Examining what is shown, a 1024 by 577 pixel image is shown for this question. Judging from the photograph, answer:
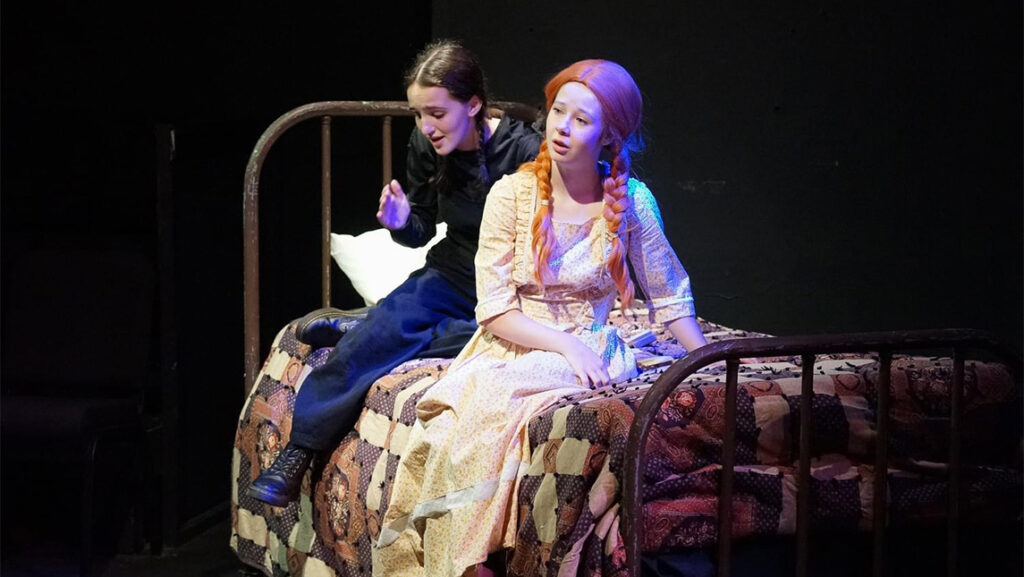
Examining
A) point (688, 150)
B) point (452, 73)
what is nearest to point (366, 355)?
point (452, 73)

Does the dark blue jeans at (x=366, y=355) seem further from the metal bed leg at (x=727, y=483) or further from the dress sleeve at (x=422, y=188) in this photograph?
the metal bed leg at (x=727, y=483)

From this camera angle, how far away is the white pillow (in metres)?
4.03

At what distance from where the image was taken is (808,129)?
4.28 m

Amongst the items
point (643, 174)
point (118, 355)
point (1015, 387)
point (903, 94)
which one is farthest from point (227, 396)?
point (1015, 387)

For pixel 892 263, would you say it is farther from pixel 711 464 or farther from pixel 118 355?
pixel 118 355

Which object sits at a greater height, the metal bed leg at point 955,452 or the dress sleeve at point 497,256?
the dress sleeve at point 497,256

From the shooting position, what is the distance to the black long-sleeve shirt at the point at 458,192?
3.47 m

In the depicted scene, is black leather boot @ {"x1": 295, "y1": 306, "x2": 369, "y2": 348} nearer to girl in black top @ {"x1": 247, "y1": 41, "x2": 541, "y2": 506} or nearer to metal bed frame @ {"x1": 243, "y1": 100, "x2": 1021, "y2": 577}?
girl in black top @ {"x1": 247, "y1": 41, "x2": 541, "y2": 506}

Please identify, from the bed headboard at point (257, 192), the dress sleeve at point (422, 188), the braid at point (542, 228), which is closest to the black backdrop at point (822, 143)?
the bed headboard at point (257, 192)

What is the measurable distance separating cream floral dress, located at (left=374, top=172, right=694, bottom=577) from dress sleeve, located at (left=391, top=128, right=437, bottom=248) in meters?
0.52

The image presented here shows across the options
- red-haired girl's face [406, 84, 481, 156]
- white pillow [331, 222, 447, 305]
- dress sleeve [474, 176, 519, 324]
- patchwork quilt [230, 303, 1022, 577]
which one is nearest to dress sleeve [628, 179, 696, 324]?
patchwork quilt [230, 303, 1022, 577]

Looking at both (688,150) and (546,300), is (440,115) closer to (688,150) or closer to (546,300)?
(546,300)

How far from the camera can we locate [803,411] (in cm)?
244

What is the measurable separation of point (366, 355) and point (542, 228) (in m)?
0.65
